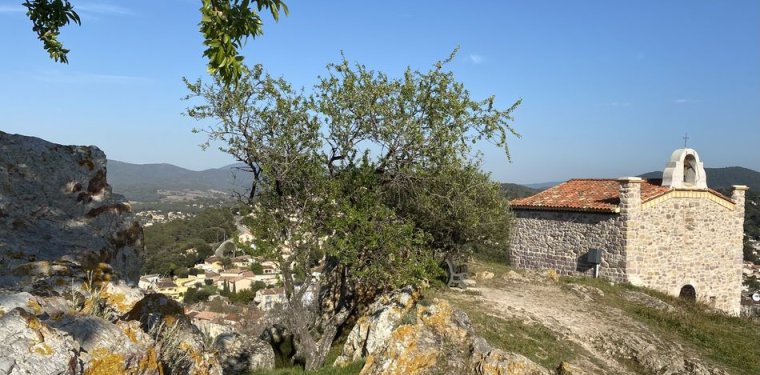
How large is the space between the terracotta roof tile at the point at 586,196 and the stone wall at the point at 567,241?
0.38m

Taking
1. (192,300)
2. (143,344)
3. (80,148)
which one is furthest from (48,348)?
(192,300)

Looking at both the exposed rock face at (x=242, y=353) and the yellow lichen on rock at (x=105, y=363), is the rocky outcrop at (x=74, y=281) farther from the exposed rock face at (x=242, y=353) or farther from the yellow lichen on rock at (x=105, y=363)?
the exposed rock face at (x=242, y=353)

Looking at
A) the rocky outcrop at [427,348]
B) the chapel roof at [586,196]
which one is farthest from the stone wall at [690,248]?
the rocky outcrop at [427,348]

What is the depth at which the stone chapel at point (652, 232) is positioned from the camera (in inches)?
890

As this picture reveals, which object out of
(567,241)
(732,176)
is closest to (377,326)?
(567,241)

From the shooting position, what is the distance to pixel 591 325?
1564 centimetres

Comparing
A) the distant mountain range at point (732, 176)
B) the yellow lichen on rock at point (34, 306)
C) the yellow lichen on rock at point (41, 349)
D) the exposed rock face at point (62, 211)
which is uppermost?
the distant mountain range at point (732, 176)

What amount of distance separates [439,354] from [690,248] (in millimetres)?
19200

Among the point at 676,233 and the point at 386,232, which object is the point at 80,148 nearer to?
the point at 386,232

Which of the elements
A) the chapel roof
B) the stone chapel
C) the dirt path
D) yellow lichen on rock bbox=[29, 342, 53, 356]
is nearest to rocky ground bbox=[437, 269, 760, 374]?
Answer: the dirt path

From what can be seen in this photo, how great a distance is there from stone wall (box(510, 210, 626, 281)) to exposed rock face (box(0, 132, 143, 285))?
21002 millimetres

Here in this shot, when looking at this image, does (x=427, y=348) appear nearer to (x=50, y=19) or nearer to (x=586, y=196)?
(x=50, y=19)

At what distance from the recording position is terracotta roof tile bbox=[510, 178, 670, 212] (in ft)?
76.3

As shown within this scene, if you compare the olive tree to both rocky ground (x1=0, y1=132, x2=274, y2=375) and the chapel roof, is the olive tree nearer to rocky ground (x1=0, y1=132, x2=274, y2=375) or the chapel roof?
rocky ground (x1=0, y1=132, x2=274, y2=375)
